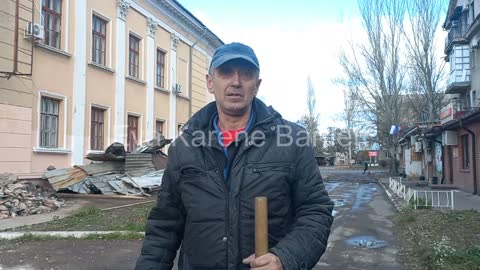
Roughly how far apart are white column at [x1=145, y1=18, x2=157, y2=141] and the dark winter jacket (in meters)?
21.1

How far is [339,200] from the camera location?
61.2 feet

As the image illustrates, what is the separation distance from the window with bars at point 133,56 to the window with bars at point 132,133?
6.80 feet

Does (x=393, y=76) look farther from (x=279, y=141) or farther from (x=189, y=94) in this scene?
(x=279, y=141)

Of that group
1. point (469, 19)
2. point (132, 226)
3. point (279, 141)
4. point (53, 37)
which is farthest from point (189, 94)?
point (279, 141)

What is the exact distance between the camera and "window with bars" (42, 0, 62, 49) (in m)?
15.6

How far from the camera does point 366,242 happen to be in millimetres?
9000

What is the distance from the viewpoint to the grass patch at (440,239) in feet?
20.9

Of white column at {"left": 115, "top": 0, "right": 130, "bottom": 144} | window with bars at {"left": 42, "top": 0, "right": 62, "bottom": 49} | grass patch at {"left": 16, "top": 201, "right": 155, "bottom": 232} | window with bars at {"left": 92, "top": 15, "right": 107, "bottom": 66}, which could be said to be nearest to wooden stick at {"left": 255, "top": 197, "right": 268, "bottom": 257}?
grass patch at {"left": 16, "top": 201, "right": 155, "bottom": 232}

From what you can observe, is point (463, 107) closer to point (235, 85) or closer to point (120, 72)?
point (120, 72)

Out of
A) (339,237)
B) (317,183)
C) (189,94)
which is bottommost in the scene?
(339,237)

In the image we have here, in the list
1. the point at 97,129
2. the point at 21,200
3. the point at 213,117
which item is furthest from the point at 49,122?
the point at 213,117

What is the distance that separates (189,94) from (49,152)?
1392 centimetres

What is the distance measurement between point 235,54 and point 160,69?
76.7ft

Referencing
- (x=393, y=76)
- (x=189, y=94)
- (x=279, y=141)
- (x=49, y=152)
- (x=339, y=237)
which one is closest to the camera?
(x=279, y=141)
